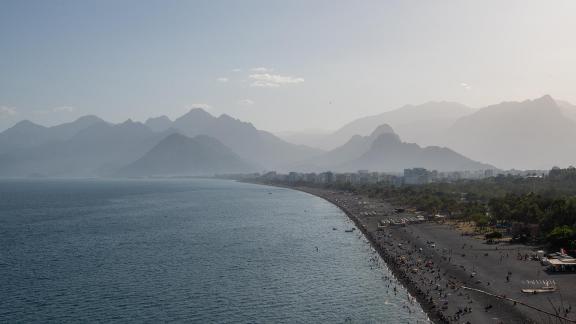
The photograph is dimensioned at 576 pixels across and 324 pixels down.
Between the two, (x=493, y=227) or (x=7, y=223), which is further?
(x=7, y=223)

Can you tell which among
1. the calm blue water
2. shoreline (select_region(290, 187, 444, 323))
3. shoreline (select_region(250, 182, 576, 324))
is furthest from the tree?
the calm blue water

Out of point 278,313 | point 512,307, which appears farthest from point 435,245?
point 278,313

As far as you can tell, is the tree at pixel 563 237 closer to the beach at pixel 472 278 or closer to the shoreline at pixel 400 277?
the beach at pixel 472 278

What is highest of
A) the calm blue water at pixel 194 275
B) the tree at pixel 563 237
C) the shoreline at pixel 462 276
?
the tree at pixel 563 237

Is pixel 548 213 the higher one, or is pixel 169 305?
pixel 548 213

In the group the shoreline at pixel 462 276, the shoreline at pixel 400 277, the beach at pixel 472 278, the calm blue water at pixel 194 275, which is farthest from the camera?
the calm blue water at pixel 194 275

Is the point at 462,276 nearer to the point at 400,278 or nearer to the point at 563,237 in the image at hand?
the point at 400,278

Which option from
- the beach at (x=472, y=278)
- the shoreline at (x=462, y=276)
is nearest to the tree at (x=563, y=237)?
the beach at (x=472, y=278)

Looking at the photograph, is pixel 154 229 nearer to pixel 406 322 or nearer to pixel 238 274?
pixel 238 274
